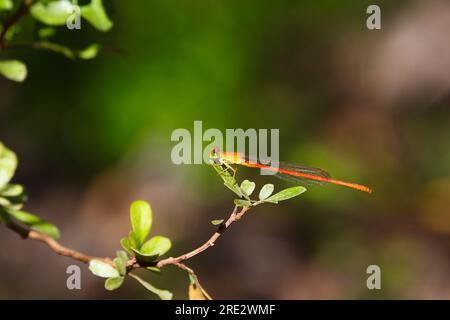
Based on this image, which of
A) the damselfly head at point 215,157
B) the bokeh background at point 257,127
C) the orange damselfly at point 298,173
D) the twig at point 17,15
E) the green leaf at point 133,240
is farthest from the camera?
the bokeh background at point 257,127

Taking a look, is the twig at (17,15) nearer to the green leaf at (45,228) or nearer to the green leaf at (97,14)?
the green leaf at (97,14)

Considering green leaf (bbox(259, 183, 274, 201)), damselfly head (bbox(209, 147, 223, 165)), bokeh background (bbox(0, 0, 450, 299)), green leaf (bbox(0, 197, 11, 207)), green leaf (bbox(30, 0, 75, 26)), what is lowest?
green leaf (bbox(0, 197, 11, 207))

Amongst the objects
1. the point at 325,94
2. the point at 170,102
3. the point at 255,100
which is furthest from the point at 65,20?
the point at 325,94

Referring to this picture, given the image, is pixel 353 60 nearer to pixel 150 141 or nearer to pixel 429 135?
pixel 429 135

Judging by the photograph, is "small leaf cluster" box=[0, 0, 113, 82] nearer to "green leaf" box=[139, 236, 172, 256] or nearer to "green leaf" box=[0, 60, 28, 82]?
"green leaf" box=[0, 60, 28, 82]

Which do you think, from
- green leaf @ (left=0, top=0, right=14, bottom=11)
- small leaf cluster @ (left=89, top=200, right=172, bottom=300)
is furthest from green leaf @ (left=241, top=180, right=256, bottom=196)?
green leaf @ (left=0, top=0, right=14, bottom=11)

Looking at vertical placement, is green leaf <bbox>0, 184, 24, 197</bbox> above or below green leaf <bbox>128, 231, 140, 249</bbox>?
above

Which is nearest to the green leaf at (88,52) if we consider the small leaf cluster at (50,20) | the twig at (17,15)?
the small leaf cluster at (50,20)
